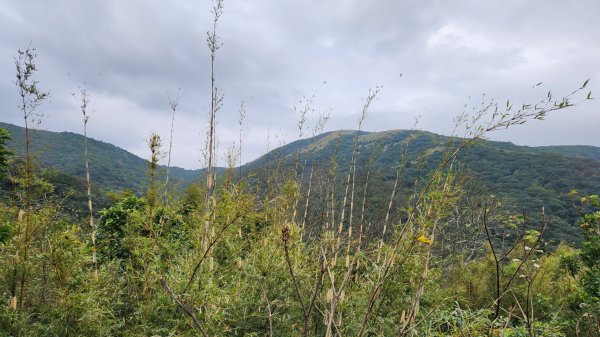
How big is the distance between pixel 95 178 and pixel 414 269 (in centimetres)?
8501

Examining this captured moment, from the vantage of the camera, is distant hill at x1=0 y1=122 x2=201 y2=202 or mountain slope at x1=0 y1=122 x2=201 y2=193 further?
mountain slope at x1=0 y1=122 x2=201 y2=193

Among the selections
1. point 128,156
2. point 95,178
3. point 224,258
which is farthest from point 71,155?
point 224,258

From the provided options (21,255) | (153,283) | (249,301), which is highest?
(21,255)

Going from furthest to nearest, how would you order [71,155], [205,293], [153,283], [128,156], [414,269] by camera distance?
1. [128,156]
2. [71,155]
3. [414,269]
4. [153,283]
5. [205,293]

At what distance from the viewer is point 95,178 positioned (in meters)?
75.6

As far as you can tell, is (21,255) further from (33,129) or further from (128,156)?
(128,156)

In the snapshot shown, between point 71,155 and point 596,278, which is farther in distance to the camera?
point 71,155

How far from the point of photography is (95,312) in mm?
4457

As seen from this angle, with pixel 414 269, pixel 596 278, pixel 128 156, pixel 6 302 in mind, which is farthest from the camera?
pixel 128 156

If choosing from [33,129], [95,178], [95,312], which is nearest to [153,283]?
[95,312]

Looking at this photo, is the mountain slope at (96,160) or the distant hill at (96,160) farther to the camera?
the mountain slope at (96,160)

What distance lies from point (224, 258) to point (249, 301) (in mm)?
2027

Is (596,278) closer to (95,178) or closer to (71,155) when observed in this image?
(95,178)

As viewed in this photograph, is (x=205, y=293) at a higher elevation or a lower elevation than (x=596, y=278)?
higher
